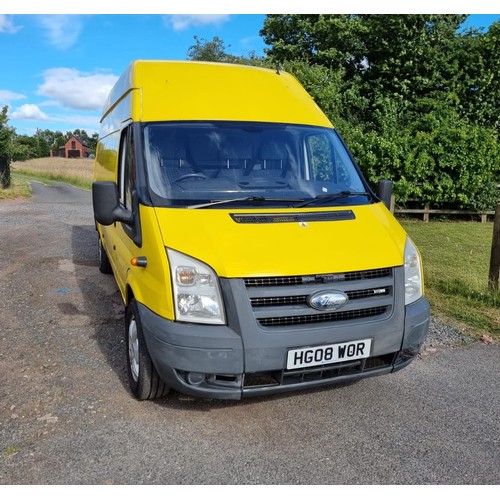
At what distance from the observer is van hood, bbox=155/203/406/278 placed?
3.09 meters

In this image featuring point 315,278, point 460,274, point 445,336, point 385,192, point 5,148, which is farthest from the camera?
point 5,148

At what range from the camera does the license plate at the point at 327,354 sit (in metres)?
3.10

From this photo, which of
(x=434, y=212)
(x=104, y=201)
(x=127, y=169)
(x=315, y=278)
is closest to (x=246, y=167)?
(x=127, y=169)

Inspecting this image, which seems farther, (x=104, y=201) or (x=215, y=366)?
(x=104, y=201)

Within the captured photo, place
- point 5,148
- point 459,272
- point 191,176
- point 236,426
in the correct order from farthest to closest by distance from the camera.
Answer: point 5,148
point 459,272
point 191,176
point 236,426

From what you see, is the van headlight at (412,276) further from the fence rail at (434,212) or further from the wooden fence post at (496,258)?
the fence rail at (434,212)

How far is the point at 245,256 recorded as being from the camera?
3.10 metres

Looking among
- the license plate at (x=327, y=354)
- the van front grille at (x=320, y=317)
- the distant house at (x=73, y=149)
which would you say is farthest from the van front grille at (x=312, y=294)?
the distant house at (x=73, y=149)

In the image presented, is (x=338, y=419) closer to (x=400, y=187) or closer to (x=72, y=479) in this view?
(x=72, y=479)

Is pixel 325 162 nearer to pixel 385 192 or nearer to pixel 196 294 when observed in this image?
pixel 385 192

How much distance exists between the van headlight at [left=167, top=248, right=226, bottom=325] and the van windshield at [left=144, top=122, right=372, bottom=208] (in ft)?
1.99

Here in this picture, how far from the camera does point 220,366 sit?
304 cm

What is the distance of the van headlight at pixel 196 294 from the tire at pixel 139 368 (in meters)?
0.51

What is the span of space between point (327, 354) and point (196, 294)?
3.09ft
